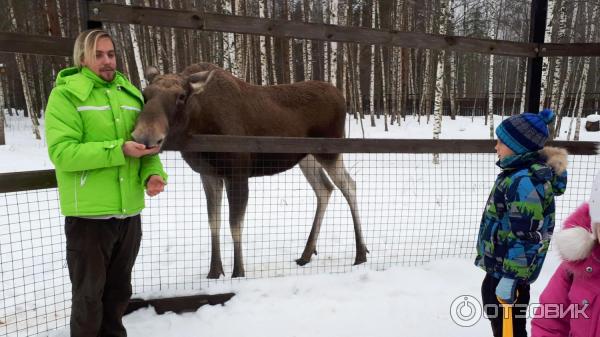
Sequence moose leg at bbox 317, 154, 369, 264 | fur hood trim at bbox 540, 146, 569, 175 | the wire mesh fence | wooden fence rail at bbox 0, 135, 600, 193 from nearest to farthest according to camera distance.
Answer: fur hood trim at bbox 540, 146, 569, 175, wooden fence rail at bbox 0, 135, 600, 193, the wire mesh fence, moose leg at bbox 317, 154, 369, 264

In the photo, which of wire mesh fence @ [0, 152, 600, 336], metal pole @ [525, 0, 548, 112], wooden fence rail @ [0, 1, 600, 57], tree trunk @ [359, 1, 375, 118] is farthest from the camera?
tree trunk @ [359, 1, 375, 118]

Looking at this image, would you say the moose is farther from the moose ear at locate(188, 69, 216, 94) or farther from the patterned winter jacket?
the patterned winter jacket

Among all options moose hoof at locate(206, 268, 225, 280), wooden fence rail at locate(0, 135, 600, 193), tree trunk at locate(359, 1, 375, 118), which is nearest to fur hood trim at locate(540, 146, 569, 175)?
wooden fence rail at locate(0, 135, 600, 193)

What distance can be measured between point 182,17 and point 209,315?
2596 millimetres

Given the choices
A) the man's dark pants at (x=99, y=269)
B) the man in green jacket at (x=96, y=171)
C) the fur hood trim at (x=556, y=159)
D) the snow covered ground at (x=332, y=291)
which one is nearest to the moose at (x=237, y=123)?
the man in green jacket at (x=96, y=171)

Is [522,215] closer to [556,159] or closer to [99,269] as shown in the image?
[556,159]

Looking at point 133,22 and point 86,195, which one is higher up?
point 133,22

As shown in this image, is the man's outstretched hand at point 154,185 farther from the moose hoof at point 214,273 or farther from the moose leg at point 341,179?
the moose leg at point 341,179

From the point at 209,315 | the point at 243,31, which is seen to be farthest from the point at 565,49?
the point at 209,315

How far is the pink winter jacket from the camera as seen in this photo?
165cm

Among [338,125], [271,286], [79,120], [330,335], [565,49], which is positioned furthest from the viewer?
[338,125]

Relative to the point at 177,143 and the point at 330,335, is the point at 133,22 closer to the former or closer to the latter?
the point at 177,143

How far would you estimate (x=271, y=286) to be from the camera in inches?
152

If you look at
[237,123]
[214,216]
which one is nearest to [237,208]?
[214,216]
